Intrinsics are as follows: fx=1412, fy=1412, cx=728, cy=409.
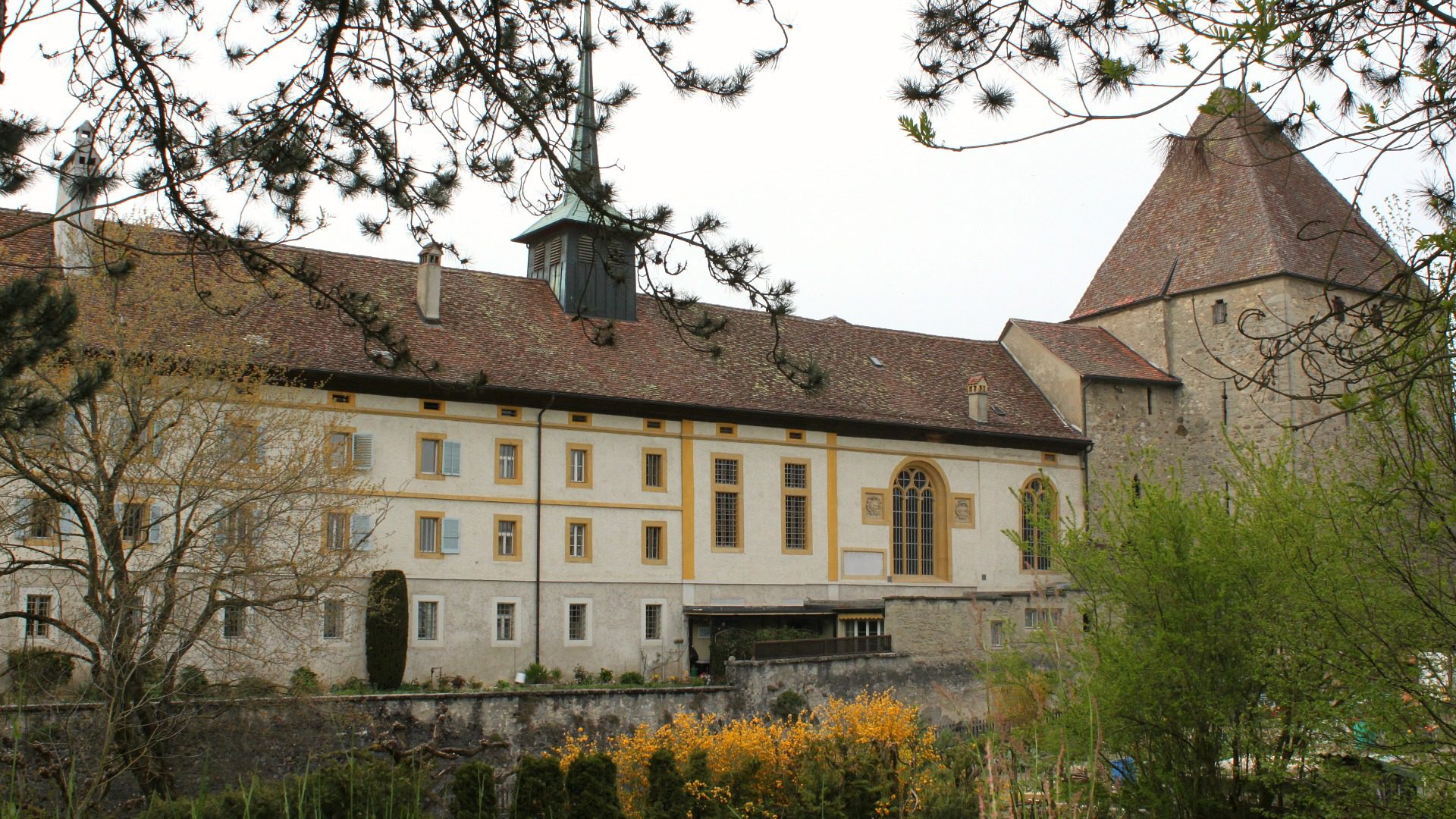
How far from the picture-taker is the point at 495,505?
30547 mm

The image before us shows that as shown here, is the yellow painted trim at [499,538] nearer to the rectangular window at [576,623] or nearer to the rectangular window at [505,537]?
the rectangular window at [505,537]

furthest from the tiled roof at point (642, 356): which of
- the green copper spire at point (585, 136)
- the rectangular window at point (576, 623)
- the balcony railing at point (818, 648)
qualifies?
the green copper spire at point (585, 136)

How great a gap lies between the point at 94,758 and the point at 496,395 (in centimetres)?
1312

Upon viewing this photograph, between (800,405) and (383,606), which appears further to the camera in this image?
(800,405)

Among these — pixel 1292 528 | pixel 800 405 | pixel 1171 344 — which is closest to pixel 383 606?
pixel 800 405

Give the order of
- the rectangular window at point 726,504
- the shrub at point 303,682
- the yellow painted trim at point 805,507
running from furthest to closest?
the yellow painted trim at point 805,507, the rectangular window at point 726,504, the shrub at point 303,682

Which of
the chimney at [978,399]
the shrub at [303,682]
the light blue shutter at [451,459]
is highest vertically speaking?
the chimney at [978,399]

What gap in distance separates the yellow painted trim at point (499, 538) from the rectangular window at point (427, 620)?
1.70 metres

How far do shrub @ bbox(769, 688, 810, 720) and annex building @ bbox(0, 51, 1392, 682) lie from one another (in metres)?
3.96

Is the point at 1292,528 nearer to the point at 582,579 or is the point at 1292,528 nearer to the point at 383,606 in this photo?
the point at 383,606

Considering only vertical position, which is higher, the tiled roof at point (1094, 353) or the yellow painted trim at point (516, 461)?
the tiled roof at point (1094, 353)

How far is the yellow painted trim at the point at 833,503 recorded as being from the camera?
113ft

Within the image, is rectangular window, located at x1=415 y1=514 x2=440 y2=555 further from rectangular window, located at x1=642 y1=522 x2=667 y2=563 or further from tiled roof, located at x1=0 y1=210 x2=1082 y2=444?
rectangular window, located at x1=642 y1=522 x2=667 y2=563

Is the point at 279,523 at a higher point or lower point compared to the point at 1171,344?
lower
